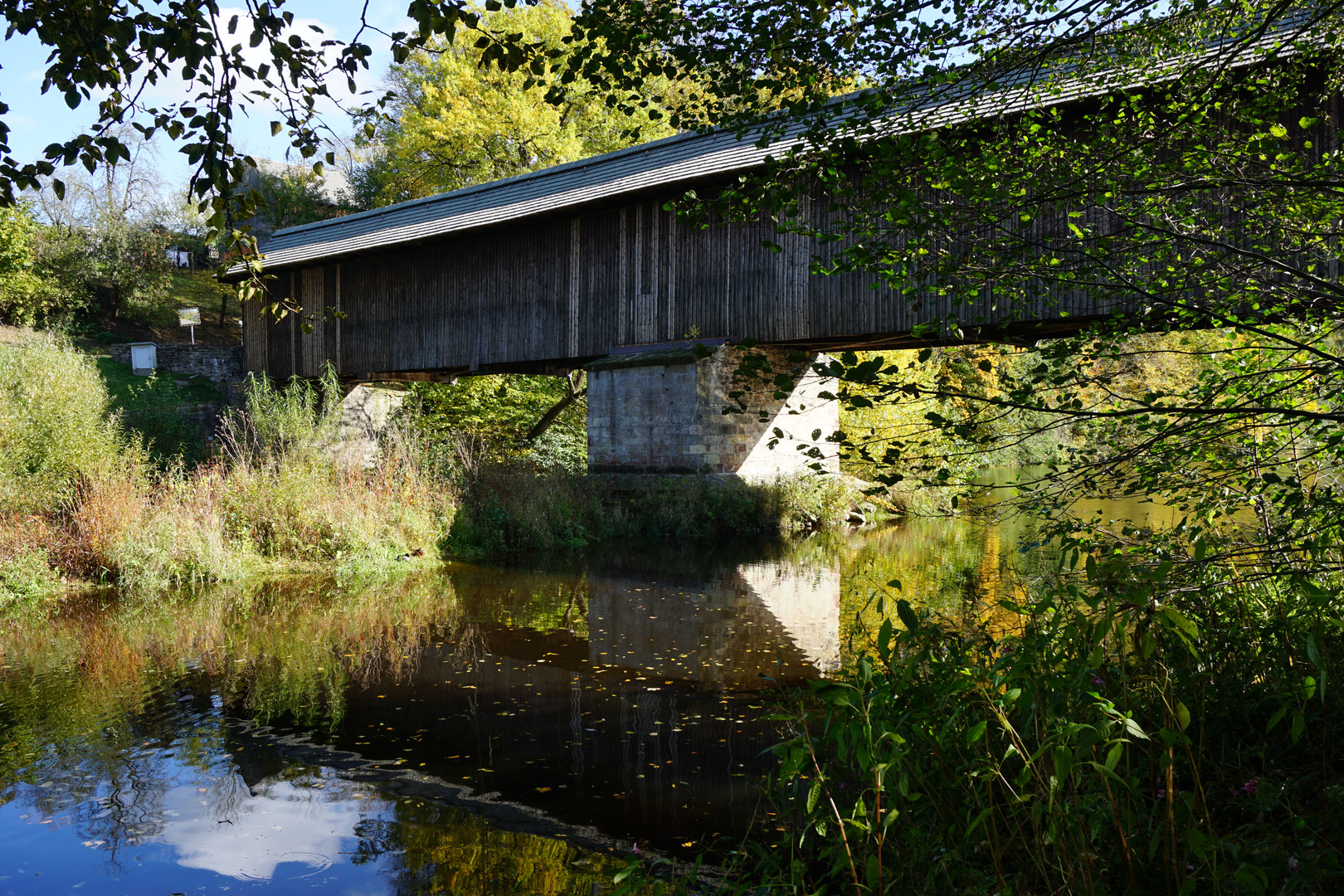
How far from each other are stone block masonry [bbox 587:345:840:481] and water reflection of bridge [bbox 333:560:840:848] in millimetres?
5105

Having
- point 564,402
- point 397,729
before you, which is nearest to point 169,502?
point 397,729

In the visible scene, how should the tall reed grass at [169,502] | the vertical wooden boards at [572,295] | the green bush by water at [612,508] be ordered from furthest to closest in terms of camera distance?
the vertical wooden boards at [572,295], the green bush by water at [612,508], the tall reed grass at [169,502]

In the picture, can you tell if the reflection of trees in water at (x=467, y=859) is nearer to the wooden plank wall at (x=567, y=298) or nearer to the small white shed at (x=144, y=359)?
the wooden plank wall at (x=567, y=298)

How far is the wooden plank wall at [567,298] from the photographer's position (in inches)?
505

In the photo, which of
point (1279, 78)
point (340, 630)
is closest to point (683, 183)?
point (340, 630)

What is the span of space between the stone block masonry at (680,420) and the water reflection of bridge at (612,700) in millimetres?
5105

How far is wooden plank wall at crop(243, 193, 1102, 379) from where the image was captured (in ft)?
42.1

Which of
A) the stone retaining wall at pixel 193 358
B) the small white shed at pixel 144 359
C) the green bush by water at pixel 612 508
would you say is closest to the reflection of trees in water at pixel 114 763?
the green bush by water at pixel 612 508

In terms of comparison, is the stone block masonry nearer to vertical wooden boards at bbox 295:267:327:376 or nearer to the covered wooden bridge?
the covered wooden bridge

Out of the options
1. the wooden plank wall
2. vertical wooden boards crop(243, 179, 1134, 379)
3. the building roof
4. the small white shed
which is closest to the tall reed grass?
the wooden plank wall

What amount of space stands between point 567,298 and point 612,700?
1090 cm

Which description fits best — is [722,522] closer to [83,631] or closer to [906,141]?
[83,631]

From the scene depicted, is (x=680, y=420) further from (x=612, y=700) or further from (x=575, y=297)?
(x=612, y=700)

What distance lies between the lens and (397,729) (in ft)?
15.4
